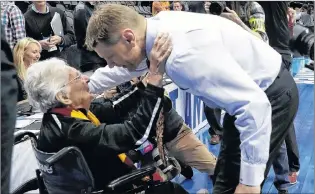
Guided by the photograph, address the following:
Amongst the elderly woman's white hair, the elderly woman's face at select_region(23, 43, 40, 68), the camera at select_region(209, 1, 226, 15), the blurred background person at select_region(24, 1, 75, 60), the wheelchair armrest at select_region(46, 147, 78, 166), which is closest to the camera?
the wheelchair armrest at select_region(46, 147, 78, 166)

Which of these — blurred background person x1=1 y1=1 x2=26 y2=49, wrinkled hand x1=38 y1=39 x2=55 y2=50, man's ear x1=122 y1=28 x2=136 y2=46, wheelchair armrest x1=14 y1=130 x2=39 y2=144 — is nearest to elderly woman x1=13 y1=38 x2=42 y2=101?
blurred background person x1=1 y1=1 x2=26 y2=49

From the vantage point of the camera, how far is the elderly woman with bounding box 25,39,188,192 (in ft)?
4.45

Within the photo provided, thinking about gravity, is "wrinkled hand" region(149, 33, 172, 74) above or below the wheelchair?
above

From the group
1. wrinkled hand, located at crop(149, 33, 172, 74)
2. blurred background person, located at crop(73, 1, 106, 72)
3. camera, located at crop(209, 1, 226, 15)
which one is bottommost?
blurred background person, located at crop(73, 1, 106, 72)

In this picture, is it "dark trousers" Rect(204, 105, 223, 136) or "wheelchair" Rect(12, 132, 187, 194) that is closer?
"wheelchair" Rect(12, 132, 187, 194)

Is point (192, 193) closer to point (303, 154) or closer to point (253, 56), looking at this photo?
point (303, 154)

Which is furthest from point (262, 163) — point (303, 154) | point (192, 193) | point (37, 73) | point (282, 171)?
point (303, 154)

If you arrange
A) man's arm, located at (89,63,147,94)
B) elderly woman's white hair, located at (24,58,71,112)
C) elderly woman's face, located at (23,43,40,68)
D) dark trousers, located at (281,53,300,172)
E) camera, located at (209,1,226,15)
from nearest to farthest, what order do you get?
elderly woman's white hair, located at (24,58,71,112), man's arm, located at (89,63,147,94), camera, located at (209,1,226,15), dark trousers, located at (281,53,300,172), elderly woman's face, located at (23,43,40,68)

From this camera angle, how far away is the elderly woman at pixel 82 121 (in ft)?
4.45

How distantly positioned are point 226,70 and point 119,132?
0.46 metres

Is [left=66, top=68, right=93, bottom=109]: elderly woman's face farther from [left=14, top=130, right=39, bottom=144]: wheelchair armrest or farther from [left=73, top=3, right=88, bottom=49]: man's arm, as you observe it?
[left=73, top=3, right=88, bottom=49]: man's arm

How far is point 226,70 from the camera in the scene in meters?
1.09

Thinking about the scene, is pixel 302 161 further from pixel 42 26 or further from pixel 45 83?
pixel 45 83

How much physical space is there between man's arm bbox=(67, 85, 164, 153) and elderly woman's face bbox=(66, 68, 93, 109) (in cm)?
14
